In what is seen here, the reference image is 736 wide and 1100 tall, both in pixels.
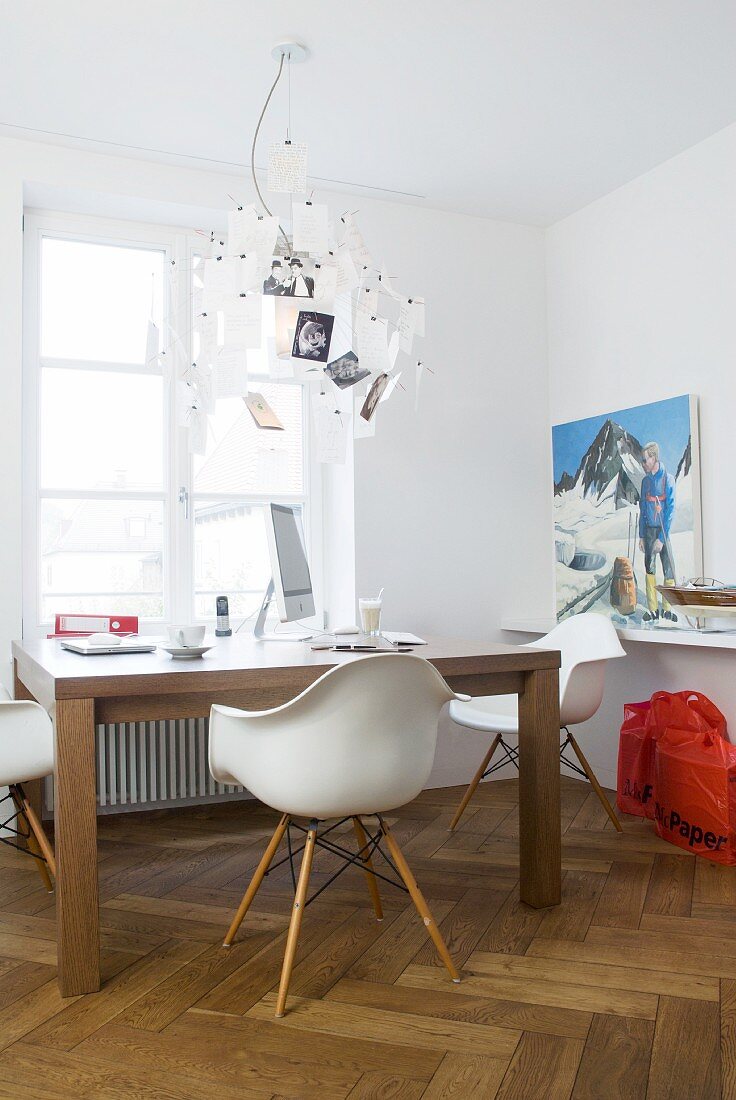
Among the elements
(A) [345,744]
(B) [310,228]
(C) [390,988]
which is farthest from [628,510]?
(C) [390,988]

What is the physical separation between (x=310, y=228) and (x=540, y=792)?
5.56 ft

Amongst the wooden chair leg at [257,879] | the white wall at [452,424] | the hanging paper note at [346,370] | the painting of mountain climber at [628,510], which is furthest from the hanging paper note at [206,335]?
the painting of mountain climber at [628,510]

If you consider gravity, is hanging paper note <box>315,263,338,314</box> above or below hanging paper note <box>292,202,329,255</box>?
below

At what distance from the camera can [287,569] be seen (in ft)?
10.1

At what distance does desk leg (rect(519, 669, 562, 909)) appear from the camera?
2.50 meters

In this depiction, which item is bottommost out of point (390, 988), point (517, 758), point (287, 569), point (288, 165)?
point (390, 988)

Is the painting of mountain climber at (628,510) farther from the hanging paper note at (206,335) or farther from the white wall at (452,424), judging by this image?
the hanging paper note at (206,335)

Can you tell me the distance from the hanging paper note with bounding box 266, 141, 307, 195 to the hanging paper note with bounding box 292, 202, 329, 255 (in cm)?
6

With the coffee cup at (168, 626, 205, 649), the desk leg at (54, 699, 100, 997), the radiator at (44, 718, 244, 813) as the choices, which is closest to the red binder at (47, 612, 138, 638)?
the radiator at (44, 718, 244, 813)

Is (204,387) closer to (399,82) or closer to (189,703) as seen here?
(189,703)

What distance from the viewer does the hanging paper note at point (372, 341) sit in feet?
8.89

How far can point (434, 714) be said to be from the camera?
A: 2076 millimetres

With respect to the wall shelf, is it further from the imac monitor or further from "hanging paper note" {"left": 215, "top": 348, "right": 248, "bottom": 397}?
"hanging paper note" {"left": 215, "top": 348, "right": 248, "bottom": 397}

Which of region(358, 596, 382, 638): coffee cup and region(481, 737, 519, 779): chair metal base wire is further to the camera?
region(481, 737, 519, 779): chair metal base wire
